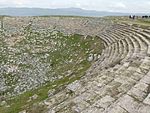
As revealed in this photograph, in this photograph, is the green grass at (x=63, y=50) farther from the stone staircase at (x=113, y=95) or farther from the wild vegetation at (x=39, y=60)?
the stone staircase at (x=113, y=95)

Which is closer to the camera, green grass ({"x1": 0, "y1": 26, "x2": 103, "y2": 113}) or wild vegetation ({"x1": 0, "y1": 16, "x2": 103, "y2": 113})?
wild vegetation ({"x1": 0, "y1": 16, "x2": 103, "y2": 113})

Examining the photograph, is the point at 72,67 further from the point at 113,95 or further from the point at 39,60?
the point at 113,95

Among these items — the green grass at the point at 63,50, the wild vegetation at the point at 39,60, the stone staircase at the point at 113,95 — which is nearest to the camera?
the stone staircase at the point at 113,95

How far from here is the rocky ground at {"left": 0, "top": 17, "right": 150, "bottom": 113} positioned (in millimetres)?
13008

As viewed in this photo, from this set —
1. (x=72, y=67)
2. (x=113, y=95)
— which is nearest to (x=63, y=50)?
(x=72, y=67)

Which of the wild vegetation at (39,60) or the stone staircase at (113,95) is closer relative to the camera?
the stone staircase at (113,95)

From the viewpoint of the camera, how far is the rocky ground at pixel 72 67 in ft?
42.7

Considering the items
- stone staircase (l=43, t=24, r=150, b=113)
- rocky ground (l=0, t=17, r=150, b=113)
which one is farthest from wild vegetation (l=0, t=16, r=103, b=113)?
stone staircase (l=43, t=24, r=150, b=113)

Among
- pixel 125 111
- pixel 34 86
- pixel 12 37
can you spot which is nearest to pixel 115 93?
pixel 125 111

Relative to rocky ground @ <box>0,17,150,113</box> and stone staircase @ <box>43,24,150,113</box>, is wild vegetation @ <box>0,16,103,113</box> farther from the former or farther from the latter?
stone staircase @ <box>43,24,150,113</box>

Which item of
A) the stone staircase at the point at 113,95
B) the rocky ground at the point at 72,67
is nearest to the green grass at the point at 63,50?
the rocky ground at the point at 72,67

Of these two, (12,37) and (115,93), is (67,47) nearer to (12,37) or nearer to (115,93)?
(12,37)

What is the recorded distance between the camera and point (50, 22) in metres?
60.5

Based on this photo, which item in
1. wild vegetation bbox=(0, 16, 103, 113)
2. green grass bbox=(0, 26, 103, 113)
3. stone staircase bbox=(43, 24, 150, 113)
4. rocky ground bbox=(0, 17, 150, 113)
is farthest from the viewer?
green grass bbox=(0, 26, 103, 113)
